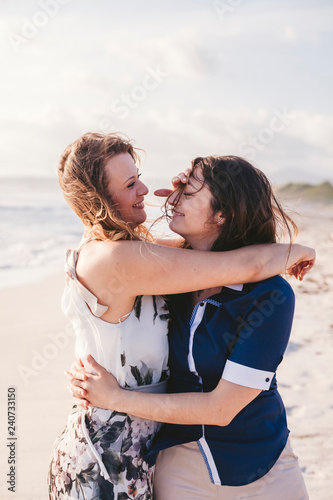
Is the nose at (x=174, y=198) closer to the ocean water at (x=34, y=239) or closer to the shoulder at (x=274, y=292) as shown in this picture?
the ocean water at (x=34, y=239)

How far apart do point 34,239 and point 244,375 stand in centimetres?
1336

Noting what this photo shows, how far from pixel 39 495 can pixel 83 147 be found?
2337mm

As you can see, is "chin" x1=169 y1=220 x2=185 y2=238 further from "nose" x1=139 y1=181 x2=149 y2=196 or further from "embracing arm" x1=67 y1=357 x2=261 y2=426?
"embracing arm" x1=67 y1=357 x2=261 y2=426

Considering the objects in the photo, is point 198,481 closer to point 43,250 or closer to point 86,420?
point 86,420

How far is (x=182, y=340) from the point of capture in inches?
84.7

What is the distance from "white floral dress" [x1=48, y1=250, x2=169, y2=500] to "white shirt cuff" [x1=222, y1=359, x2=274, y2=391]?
374 mm

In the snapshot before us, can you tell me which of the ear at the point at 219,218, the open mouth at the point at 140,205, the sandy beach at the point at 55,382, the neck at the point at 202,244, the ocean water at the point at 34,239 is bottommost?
the ocean water at the point at 34,239

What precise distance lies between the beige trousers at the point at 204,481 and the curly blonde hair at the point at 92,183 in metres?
1.00

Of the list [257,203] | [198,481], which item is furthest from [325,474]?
[257,203]

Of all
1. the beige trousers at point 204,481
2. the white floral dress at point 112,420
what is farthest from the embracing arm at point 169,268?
the beige trousers at point 204,481

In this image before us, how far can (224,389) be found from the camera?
75.6 inches

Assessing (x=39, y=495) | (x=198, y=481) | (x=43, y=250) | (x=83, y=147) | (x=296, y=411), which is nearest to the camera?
(x=198, y=481)

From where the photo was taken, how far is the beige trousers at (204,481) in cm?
205

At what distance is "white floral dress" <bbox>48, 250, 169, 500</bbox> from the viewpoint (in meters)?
2.01
